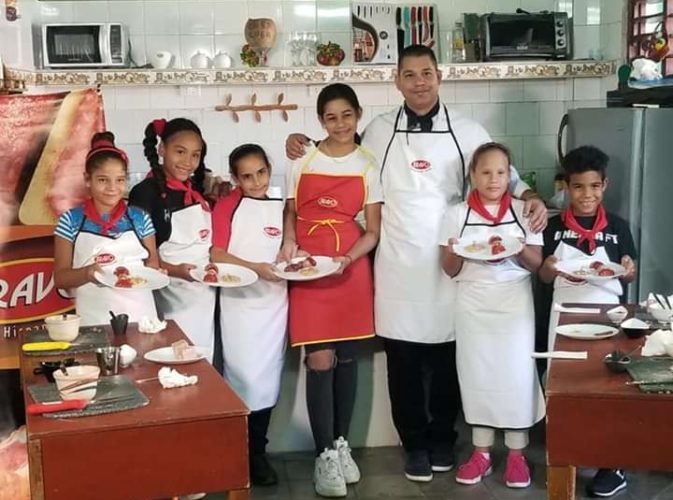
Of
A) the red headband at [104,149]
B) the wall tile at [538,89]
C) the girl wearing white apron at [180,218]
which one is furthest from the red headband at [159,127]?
the wall tile at [538,89]

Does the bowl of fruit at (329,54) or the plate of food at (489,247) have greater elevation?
the bowl of fruit at (329,54)

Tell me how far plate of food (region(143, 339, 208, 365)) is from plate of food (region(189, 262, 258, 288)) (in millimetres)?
761

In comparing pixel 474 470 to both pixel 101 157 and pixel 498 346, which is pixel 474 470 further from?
pixel 101 157

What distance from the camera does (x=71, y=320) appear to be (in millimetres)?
2869

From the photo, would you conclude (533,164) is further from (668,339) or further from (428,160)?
(668,339)

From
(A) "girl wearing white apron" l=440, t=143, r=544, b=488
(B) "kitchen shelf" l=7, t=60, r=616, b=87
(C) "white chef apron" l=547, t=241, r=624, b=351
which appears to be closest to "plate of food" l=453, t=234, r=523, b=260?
(A) "girl wearing white apron" l=440, t=143, r=544, b=488

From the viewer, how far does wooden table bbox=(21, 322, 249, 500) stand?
2.07 m

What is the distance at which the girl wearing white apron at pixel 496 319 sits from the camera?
3596 millimetres

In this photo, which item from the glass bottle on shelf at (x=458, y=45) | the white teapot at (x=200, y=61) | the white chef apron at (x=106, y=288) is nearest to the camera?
the white chef apron at (x=106, y=288)

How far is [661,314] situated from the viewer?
2.96m

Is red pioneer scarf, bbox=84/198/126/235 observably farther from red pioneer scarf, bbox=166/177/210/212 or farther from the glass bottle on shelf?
the glass bottle on shelf

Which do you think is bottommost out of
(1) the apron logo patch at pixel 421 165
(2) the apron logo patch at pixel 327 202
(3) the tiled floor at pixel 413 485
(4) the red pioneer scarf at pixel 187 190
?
(3) the tiled floor at pixel 413 485

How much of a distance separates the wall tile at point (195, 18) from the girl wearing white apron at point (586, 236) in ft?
8.75

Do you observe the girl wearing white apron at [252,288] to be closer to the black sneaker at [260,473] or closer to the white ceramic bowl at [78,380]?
the black sneaker at [260,473]
